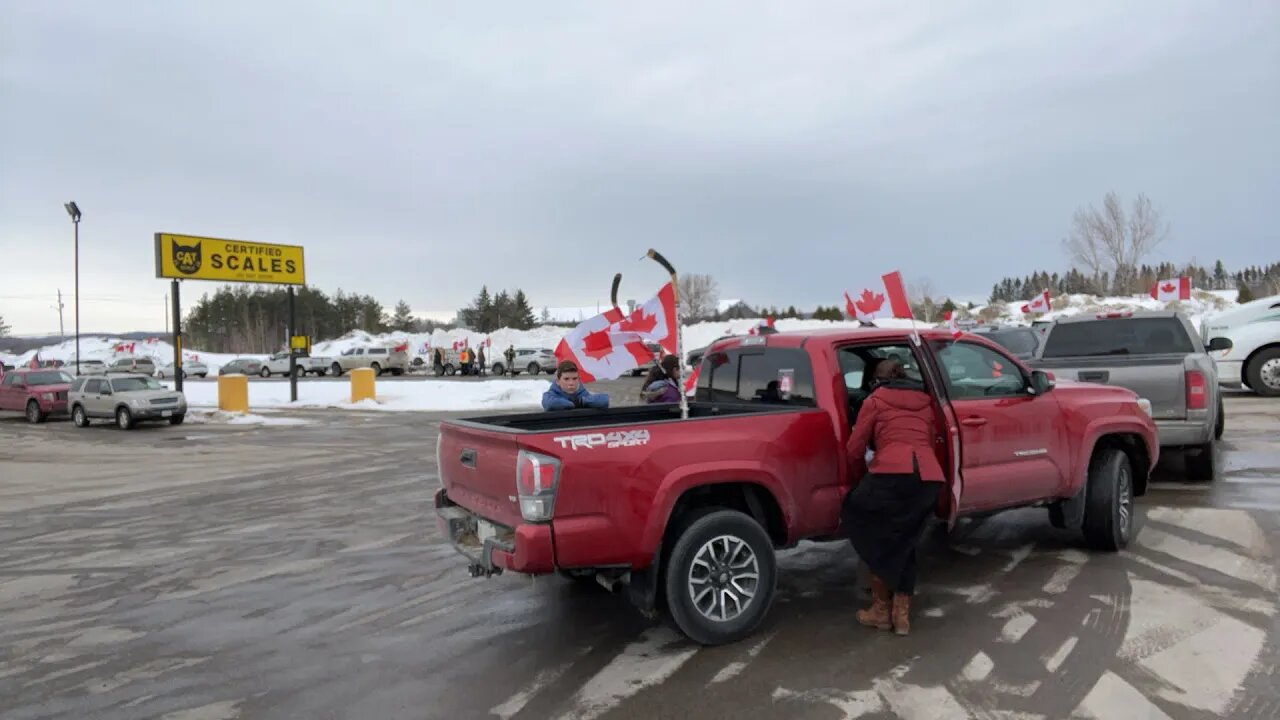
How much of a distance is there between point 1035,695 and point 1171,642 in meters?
1.22

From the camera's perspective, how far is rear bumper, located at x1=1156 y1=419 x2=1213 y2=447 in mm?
8898

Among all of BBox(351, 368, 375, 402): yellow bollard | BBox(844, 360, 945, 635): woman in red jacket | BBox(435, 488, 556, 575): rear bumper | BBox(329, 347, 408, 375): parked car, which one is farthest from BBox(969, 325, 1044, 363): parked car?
BBox(329, 347, 408, 375): parked car

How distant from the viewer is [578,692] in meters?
4.37

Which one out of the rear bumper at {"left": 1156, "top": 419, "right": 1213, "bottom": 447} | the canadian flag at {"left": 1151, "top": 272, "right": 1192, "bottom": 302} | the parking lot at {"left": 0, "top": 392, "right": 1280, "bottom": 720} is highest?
the canadian flag at {"left": 1151, "top": 272, "right": 1192, "bottom": 302}

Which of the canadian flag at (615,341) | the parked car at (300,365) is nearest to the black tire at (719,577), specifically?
the canadian flag at (615,341)

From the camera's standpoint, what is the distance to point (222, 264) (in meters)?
32.1

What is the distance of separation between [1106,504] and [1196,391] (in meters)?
3.31

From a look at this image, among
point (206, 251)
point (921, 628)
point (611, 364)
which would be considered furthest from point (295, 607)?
point (206, 251)

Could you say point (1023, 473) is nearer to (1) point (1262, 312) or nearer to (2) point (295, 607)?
(2) point (295, 607)

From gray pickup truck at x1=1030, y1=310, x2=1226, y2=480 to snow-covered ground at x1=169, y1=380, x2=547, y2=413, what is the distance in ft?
60.1

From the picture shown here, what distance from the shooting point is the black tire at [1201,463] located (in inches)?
370

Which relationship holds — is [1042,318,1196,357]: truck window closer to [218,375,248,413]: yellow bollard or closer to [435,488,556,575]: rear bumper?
[435,488,556,575]: rear bumper

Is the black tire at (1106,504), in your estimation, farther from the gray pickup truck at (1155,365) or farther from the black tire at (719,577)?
the black tire at (719,577)

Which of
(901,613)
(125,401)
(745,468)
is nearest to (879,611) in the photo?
(901,613)
